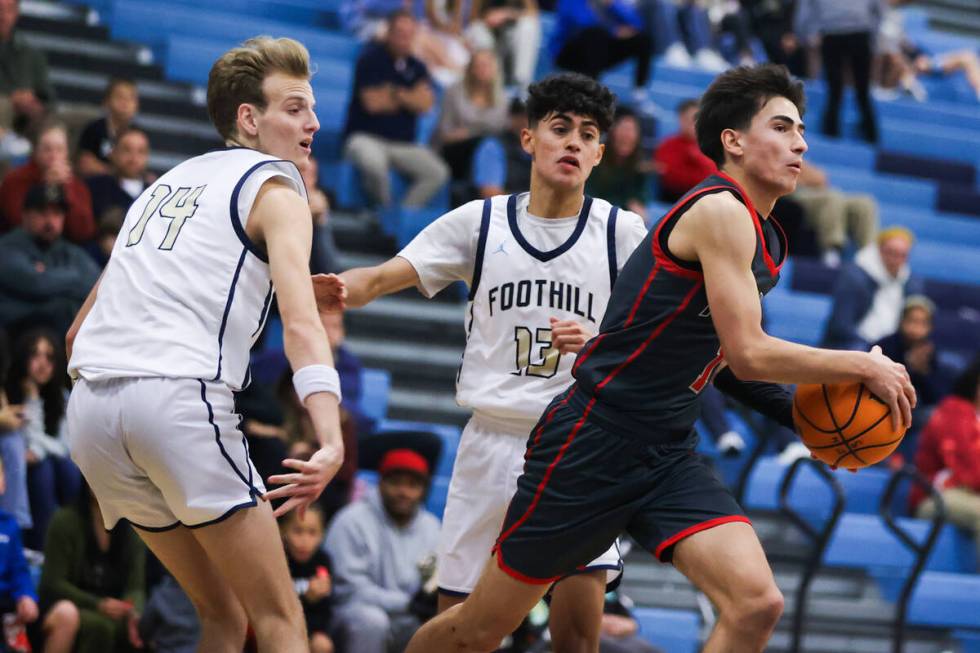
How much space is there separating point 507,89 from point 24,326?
19.4 ft

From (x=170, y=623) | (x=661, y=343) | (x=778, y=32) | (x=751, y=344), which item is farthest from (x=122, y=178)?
(x=778, y=32)

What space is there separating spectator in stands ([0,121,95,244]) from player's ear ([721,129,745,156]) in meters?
5.03

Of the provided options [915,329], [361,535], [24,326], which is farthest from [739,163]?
[915,329]

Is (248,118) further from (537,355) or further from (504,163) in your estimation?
(504,163)

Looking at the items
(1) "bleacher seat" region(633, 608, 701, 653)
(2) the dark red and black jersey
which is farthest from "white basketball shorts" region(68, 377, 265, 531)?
(1) "bleacher seat" region(633, 608, 701, 653)

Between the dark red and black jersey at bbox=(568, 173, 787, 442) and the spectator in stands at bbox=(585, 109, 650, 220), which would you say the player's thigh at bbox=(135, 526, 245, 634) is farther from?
the spectator in stands at bbox=(585, 109, 650, 220)

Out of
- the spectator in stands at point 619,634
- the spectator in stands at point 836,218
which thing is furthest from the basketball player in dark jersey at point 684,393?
the spectator in stands at point 836,218

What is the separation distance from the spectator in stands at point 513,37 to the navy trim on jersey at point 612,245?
7.56 m

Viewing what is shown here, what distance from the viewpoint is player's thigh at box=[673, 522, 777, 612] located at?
4273 millimetres

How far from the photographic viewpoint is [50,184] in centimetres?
863

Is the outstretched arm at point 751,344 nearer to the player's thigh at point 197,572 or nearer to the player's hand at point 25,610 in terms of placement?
the player's thigh at point 197,572

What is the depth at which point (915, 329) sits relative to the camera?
1070 centimetres

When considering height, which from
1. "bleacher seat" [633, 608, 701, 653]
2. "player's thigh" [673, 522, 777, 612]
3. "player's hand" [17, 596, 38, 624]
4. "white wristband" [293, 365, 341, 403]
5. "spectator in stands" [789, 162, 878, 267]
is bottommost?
"bleacher seat" [633, 608, 701, 653]

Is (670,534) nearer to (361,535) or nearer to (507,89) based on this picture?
(361,535)
